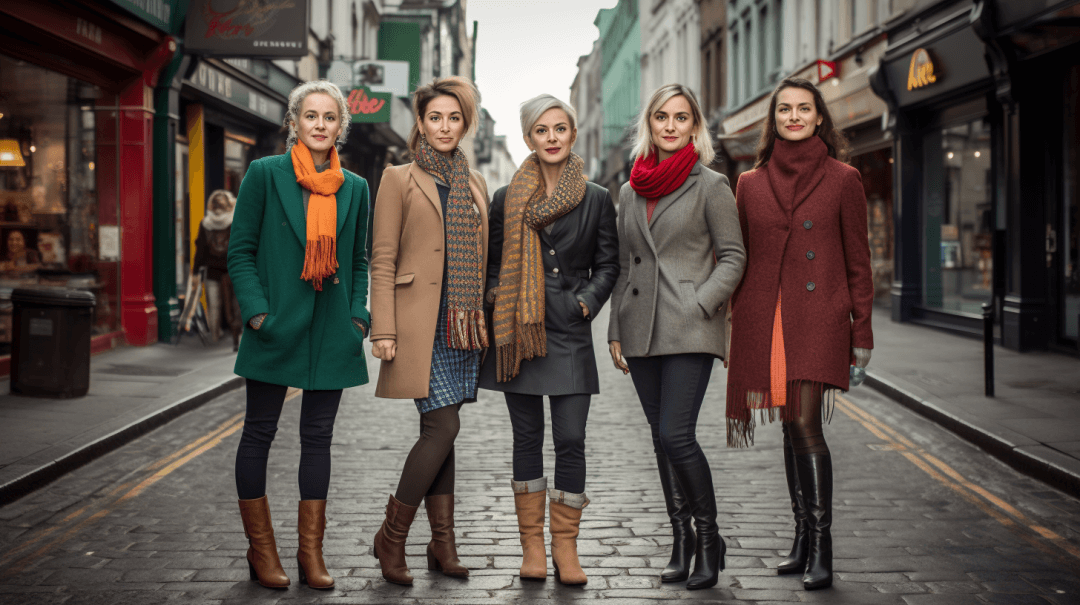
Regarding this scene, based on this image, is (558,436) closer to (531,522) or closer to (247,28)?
(531,522)

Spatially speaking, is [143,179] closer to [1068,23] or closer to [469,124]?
[469,124]

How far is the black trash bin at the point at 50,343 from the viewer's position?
336 inches

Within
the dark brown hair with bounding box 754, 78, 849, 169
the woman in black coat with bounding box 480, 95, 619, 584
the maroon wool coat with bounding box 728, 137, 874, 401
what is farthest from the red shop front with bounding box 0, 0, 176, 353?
the maroon wool coat with bounding box 728, 137, 874, 401

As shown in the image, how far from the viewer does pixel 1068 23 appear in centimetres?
1070

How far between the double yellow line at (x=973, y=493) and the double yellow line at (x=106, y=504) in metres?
4.40

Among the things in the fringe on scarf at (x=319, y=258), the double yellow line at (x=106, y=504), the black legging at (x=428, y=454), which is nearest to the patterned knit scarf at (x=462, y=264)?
the black legging at (x=428, y=454)

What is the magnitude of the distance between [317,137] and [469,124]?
0.62 m

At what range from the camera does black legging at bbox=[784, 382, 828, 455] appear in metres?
4.15

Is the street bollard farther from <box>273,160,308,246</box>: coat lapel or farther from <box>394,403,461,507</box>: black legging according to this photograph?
<box>273,160,308,246</box>: coat lapel

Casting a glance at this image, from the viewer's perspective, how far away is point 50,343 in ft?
28.2

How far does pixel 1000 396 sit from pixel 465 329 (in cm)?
622

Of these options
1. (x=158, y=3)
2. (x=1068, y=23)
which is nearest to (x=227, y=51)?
(x=158, y=3)

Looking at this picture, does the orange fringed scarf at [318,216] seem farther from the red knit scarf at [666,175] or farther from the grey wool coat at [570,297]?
the red knit scarf at [666,175]

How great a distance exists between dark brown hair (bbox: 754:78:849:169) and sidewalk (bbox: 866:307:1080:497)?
2713 mm
